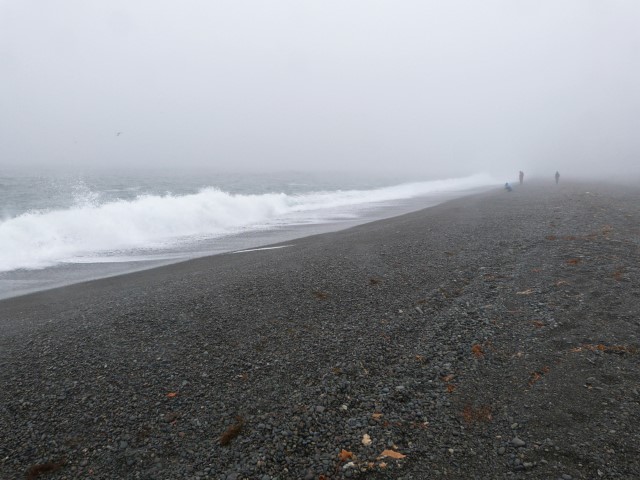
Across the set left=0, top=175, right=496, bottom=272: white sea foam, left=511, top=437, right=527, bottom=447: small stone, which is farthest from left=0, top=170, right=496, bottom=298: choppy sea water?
left=511, top=437, right=527, bottom=447: small stone

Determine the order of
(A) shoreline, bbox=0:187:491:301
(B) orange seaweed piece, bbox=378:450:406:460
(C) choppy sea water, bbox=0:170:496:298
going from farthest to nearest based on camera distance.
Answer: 1. (C) choppy sea water, bbox=0:170:496:298
2. (A) shoreline, bbox=0:187:491:301
3. (B) orange seaweed piece, bbox=378:450:406:460

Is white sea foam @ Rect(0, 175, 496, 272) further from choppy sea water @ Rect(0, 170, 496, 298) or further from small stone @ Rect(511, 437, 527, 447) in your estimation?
small stone @ Rect(511, 437, 527, 447)

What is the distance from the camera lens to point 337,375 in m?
4.97

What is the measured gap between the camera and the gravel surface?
3709mm

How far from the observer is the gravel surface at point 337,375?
12.2ft

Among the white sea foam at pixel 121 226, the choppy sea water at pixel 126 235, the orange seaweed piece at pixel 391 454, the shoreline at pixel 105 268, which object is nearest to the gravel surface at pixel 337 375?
the orange seaweed piece at pixel 391 454

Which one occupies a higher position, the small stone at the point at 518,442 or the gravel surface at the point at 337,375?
the gravel surface at the point at 337,375

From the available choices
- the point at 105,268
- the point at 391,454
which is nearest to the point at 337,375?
the point at 391,454

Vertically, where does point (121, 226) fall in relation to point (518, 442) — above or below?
above

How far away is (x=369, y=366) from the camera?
16.9 feet

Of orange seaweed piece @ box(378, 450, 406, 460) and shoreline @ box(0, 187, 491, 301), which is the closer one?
orange seaweed piece @ box(378, 450, 406, 460)

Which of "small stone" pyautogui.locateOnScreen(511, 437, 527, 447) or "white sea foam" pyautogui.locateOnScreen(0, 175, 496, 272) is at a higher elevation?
"white sea foam" pyautogui.locateOnScreen(0, 175, 496, 272)

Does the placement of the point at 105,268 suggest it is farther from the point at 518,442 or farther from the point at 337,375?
the point at 518,442

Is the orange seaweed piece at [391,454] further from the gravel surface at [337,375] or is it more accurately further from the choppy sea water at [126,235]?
the choppy sea water at [126,235]
